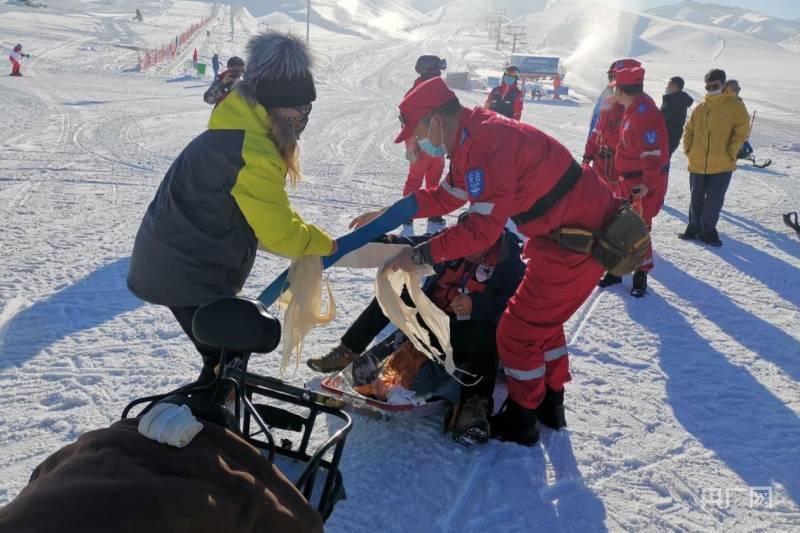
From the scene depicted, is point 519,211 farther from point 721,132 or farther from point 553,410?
point 721,132

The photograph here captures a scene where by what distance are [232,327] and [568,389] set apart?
2.94 m

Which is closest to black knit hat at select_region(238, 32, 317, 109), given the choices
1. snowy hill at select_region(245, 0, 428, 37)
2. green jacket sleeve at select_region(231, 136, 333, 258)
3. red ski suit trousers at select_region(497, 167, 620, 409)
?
green jacket sleeve at select_region(231, 136, 333, 258)

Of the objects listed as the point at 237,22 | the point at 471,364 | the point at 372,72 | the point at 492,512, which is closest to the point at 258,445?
the point at 492,512

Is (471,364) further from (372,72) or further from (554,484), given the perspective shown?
(372,72)

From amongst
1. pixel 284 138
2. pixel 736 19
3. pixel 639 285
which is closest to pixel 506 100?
pixel 639 285

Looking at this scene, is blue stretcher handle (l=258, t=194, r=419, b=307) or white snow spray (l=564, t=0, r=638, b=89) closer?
blue stretcher handle (l=258, t=194, r=419, b=307)

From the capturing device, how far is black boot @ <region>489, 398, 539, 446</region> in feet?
11.3

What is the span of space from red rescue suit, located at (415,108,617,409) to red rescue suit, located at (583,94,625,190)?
11.4 ft

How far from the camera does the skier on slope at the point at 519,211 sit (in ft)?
9.83

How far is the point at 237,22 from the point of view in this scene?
2138 inches

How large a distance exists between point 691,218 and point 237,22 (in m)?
53.4

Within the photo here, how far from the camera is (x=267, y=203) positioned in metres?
2.51

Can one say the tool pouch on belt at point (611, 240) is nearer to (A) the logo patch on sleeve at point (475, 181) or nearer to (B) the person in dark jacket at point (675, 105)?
(A) the logo patch on sleeve at point (475, 181)

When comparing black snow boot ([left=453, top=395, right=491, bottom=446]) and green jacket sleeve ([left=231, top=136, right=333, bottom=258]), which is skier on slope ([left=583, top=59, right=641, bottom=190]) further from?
green jacket sleeve ([left=231, top=136, right=333, bottom=258])
